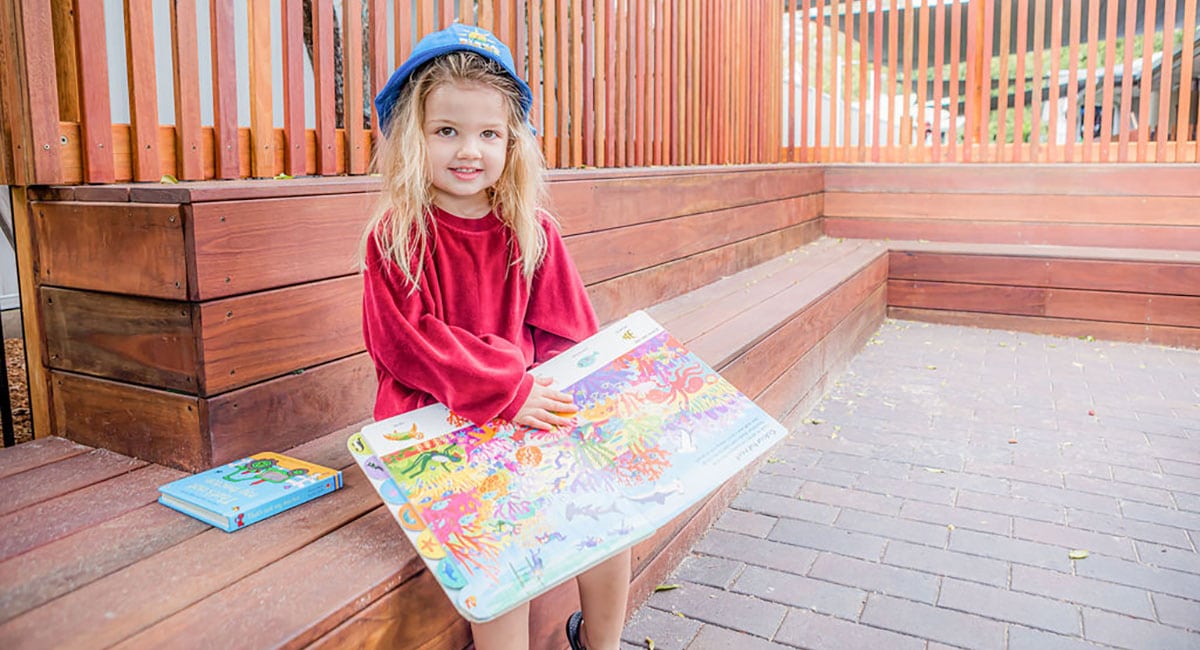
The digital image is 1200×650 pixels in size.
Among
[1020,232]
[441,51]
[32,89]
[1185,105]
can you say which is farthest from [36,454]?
[1185,105]

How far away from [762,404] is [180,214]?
2.21 m

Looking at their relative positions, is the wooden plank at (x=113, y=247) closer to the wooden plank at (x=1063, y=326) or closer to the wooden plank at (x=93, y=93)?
the wooden plank at (x=93, y=93)

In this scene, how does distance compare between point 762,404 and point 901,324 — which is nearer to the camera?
point 762,404

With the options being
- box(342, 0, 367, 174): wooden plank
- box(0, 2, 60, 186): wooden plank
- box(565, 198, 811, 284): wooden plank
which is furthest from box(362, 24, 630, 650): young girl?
box(565, 198, 811, 284): wooden plank

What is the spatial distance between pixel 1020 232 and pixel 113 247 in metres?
Answer: 6.16

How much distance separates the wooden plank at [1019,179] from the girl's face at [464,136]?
569 cm

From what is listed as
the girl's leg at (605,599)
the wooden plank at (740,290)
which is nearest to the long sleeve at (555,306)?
the girl's leg at (605,599)

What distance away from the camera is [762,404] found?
343 cm

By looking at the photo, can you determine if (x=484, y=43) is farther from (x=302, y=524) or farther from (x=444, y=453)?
(x=302, y=524)

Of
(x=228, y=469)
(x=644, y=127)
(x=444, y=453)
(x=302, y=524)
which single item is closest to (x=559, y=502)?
(x=444, y=453)

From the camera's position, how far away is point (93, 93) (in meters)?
1.95

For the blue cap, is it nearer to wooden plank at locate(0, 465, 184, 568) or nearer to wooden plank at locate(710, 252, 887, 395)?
wooden plank at locate(0, 465, 184, 568)

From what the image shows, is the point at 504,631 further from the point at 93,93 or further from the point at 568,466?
the point at 93,93

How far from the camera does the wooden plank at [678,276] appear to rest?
3.56m
